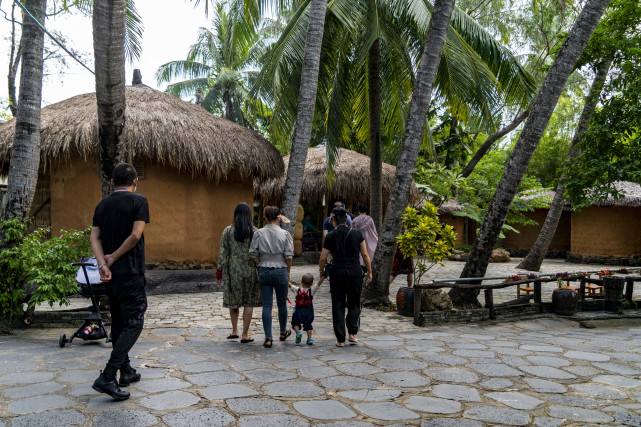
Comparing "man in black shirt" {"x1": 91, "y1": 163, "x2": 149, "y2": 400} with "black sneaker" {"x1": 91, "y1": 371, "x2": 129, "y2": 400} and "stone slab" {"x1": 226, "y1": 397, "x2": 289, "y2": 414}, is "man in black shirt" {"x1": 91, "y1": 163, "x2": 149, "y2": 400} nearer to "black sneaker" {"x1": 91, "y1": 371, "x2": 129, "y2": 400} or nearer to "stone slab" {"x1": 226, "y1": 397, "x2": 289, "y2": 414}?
"black sneaker" {"x1": 91, "y1": 371, "x2": 129, "y2": 400}

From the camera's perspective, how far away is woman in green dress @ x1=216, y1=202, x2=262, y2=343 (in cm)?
563

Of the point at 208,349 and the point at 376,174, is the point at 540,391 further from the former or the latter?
the point at 376,174

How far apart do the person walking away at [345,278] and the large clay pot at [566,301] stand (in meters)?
3.99

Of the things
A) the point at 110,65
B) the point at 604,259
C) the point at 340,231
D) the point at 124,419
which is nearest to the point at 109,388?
the point at 124,419

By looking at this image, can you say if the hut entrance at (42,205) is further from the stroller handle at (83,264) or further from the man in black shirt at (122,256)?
the man in black shirt at (122,256)

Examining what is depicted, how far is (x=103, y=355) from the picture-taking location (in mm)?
5055

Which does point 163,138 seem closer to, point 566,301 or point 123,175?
point 123,175

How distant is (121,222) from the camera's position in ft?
12.8

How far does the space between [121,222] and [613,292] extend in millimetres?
7756

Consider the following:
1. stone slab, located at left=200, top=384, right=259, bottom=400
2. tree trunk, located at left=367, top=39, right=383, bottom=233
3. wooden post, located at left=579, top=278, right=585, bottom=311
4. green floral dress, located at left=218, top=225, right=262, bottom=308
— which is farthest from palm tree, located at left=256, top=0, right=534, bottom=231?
stone slab, located at left=200, top=384, right=259, bottom=400

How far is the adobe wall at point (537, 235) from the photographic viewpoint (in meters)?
21.7

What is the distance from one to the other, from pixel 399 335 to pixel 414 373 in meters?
1.72

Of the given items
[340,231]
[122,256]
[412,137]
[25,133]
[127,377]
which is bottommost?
[127,377]

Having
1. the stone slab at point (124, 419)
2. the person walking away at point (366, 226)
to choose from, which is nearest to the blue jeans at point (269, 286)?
the stone slab at point (124, 419)
